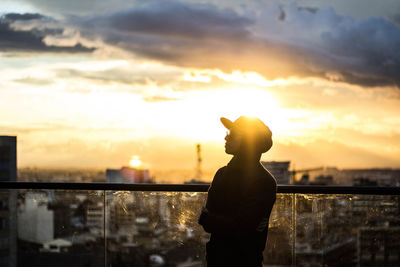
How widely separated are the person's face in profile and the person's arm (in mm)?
240

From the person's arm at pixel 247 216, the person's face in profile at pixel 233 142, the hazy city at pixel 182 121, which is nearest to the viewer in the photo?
the person's arm at pixel 247 216

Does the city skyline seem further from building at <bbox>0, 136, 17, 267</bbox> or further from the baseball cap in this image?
the baseball cap

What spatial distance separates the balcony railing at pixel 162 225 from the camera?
395 cm

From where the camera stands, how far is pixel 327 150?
292ft

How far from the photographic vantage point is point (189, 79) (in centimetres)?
5775

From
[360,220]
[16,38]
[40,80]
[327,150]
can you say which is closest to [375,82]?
[327,150]

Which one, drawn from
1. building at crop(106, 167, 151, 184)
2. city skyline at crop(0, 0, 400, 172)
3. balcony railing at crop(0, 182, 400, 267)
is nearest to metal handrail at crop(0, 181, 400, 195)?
balcony railing at crop(0, 182, 400, 267)

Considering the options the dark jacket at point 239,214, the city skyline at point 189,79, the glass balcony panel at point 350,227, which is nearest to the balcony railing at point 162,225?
the glass balcony panel at point 350,227

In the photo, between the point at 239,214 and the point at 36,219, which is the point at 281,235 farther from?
the point at 36,219

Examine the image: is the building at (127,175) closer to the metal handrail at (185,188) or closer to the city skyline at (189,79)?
the city skyline at (189,79)

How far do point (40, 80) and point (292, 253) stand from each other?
40396mm

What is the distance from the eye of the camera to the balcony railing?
156 inches

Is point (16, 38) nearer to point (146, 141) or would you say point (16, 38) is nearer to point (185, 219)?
point (185, 219)

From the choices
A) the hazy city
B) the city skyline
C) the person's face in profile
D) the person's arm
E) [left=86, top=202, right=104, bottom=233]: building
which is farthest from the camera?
the city skyline
